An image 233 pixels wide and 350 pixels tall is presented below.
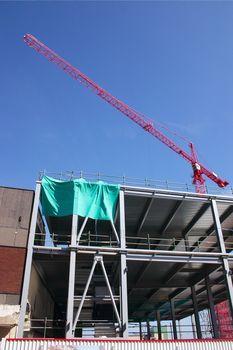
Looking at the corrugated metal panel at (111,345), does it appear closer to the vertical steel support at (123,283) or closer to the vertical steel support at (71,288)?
the vertical steel support at (71,288)

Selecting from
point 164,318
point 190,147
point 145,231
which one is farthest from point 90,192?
point 190,147

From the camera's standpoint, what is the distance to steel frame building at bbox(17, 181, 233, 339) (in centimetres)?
1959

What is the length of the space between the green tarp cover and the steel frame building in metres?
0.68

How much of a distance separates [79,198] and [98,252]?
4.07m

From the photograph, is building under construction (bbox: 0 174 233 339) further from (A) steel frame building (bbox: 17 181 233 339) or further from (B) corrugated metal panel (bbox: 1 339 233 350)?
(B) corrugated metal panel (bbox: 1 339 233 350)

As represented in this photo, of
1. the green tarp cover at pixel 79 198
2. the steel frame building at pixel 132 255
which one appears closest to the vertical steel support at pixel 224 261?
the steel frame building at pixel 132 255

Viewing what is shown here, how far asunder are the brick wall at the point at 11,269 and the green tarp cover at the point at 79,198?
358 centimetres

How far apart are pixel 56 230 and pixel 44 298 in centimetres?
559

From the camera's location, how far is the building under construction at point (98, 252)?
61.1 ft

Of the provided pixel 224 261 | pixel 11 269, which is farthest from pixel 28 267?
pixel 224 261

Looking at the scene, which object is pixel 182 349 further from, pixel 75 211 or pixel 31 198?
pixel 31 198

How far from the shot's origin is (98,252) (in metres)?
20.5

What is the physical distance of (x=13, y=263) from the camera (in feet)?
61.6

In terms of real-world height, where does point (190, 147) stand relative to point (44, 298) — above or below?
above
